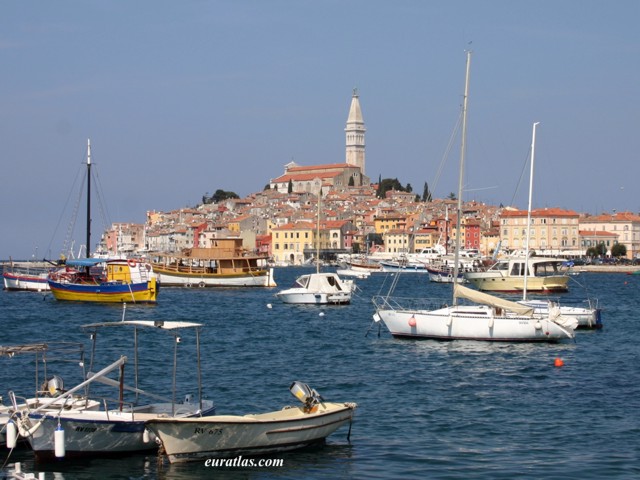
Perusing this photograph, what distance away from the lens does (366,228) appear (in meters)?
165

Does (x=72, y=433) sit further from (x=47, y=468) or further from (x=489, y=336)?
(x=489, y=336)

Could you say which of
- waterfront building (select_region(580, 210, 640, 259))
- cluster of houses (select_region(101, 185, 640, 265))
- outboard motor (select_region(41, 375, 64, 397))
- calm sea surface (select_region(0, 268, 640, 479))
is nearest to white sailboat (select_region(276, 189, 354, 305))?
calm sea surface (select_region(0, 268, 640, 479))

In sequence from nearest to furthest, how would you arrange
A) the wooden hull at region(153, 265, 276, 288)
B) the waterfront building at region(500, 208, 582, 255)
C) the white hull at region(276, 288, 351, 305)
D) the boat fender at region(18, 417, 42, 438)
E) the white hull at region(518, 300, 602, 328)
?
the boat fender at region(18, 417, 42, 438) → the white hull at region(518, 300, 602, 328) → the white hull at region(276, 288, 351, 305) → the wooden hull at region(153, 265, 276, 288) → the waterfront building at region(500, 208, 582, 255)

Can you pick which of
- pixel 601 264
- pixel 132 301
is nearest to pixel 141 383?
pixel 132 301

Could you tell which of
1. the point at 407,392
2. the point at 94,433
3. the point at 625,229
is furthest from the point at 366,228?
the point at 94,433

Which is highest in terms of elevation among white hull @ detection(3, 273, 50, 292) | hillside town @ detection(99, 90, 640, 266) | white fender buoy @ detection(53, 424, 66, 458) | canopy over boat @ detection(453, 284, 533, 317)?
hillside town @ detection(99, 90, 640, 266)

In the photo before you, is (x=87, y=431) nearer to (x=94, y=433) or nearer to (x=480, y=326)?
(x=94, y=433)

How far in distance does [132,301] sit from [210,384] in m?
26.9

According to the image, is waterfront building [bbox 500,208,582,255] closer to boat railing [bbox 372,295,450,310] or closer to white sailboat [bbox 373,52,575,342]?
boat railing [bbox 372,295,450,310]

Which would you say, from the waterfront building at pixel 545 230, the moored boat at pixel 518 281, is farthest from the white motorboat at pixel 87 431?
the waterfront building at pixel 545 230

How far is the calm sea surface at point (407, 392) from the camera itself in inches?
566

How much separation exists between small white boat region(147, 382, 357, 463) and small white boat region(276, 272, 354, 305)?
32.1 meters

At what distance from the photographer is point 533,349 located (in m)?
27.1

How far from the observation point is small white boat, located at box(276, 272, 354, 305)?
4762 centimetres
